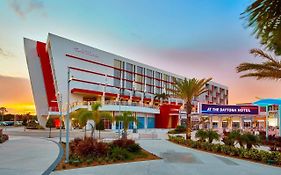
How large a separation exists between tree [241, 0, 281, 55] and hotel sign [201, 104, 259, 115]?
3287 cm

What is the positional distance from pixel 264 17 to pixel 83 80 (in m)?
57.7

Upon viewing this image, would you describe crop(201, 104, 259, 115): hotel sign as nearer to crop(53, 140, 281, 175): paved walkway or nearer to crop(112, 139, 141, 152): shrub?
crop(112, 139, 141, 152): shrub

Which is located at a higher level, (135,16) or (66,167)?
(135,16)

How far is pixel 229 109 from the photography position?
36.2 meters

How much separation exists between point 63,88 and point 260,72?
47.2 m

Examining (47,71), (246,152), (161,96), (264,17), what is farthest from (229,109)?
(161,96)

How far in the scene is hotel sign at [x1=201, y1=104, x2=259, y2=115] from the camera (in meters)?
35.6

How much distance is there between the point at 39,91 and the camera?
64.8 m

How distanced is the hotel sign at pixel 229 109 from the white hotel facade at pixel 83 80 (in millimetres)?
19763

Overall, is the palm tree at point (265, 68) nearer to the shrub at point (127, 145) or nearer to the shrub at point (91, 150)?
the shrub at point (127, 145)

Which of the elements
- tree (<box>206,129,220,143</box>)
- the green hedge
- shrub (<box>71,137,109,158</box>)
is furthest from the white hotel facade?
shrub (<box>71,137,109,158</box>)

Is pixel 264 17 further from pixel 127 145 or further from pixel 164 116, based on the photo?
pixel 164 116

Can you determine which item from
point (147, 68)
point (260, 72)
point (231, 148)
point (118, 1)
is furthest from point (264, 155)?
point (147, 68)

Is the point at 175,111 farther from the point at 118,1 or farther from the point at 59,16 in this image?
the point at 118,1
